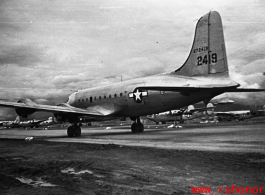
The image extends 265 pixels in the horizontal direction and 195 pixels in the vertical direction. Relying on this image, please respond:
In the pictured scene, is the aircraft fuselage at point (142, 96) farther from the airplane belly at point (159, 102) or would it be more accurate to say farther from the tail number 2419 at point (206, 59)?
the tail number 2419 at point (206, 59)

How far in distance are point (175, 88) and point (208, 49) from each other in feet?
13.5

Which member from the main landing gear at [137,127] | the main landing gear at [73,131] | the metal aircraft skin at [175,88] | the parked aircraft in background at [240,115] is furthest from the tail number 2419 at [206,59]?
the parked aircraft in background at [240,115]

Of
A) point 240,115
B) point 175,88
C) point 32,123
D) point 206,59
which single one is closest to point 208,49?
point 206,59

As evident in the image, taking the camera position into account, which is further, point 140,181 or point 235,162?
point 235,162

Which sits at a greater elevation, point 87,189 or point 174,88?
point 174,88

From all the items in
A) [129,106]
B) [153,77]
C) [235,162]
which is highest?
[153,77]

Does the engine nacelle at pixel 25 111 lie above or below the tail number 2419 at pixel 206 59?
below

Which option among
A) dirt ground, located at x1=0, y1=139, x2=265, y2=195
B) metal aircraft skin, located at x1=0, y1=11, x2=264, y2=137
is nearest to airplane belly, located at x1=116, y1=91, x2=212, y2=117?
metal aircraft skin, located at x1=0, y1=11, x2=264, y2=137

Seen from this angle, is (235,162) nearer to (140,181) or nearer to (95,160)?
(140,181)

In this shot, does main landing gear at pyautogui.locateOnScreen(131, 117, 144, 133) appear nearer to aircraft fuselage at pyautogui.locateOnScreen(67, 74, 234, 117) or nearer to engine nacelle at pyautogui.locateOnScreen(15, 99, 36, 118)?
aircraft fuselage at pyautogui.locateOnScreen(67, 74, 234, 117)

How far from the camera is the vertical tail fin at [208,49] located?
57.0 feet

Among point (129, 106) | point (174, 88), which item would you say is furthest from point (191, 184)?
point (129, 106)

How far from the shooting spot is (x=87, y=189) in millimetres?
4895

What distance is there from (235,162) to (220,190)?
2.74 m
